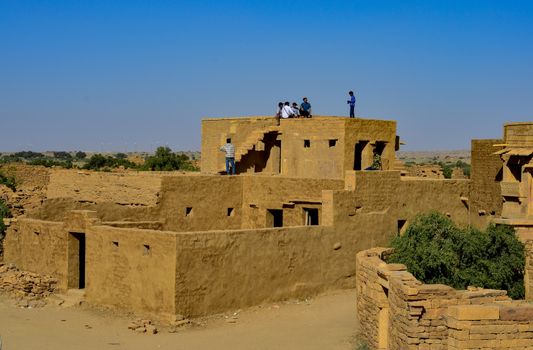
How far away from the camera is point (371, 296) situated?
1327 cm

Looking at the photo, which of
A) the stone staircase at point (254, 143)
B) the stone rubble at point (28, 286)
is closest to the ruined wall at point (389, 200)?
the stone staircase at point (254, 143)

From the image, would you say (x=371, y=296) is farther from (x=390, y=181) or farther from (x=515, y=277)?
(x=390, y=181)

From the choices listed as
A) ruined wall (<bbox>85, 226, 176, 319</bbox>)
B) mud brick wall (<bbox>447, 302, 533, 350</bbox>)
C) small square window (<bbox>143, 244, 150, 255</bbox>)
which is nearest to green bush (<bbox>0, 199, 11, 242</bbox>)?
ruined wall (<bbox>85, 226, 176, 319</bbox>)

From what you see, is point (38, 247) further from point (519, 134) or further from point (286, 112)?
point (519, 134)

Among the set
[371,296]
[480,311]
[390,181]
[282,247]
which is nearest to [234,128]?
[390,181]

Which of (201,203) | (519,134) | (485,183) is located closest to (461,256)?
(519,134)

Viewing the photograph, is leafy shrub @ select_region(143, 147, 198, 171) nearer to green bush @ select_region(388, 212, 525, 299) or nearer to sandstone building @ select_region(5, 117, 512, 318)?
sandstone building @ select_region(5, 117, 512, 318)

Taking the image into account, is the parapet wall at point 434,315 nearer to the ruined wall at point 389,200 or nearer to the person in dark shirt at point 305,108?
the ruined wall at point 389,200

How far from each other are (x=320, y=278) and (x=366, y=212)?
2350 millimetres

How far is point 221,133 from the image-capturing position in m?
26.8

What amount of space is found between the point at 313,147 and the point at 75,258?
7730 millimetres

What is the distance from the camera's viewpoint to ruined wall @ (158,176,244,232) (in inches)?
851

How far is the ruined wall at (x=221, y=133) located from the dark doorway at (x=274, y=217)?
132 inches

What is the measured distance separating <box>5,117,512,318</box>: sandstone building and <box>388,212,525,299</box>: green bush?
305 cm
